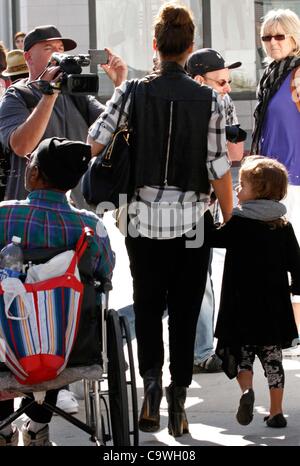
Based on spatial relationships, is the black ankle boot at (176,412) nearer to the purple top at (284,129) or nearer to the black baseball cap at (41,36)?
the black baseball cap at (41,36)

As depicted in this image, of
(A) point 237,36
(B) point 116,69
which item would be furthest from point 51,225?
(A) point 237,36

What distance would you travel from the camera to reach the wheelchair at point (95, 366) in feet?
15.8

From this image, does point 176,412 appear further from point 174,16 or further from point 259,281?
point 174,16

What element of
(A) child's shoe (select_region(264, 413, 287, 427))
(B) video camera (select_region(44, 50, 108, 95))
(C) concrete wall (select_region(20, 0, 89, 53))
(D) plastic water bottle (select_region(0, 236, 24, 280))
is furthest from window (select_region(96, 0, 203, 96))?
(D) plastic water bottle (select_region(0, 236, 24, 280))

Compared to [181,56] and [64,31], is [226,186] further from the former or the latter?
[64,31]

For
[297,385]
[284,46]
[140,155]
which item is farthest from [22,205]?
[284,46]

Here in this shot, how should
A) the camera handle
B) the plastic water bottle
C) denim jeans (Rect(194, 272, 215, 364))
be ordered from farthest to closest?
denim jeans (Rect(194, 272, 215, 364)) < the camera handle < the plastic water bottle

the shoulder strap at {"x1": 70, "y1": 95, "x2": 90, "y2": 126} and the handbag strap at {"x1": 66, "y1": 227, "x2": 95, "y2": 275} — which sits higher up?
the shoulder strap at {"x1": 70, "y1": 95, "x2": 90, "y2": 126}

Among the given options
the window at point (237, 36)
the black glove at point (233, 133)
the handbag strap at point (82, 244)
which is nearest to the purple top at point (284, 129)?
the black glove at point (233, 133)

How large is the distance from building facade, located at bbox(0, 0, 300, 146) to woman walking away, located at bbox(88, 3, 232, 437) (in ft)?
49.4

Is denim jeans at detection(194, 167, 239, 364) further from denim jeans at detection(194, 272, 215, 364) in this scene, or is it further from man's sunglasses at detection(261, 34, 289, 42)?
man's sunglasses at detection(261, 34, 289, 42)

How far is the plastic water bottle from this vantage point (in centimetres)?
472

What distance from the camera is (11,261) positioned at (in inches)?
187

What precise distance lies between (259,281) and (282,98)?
73.1 inches
